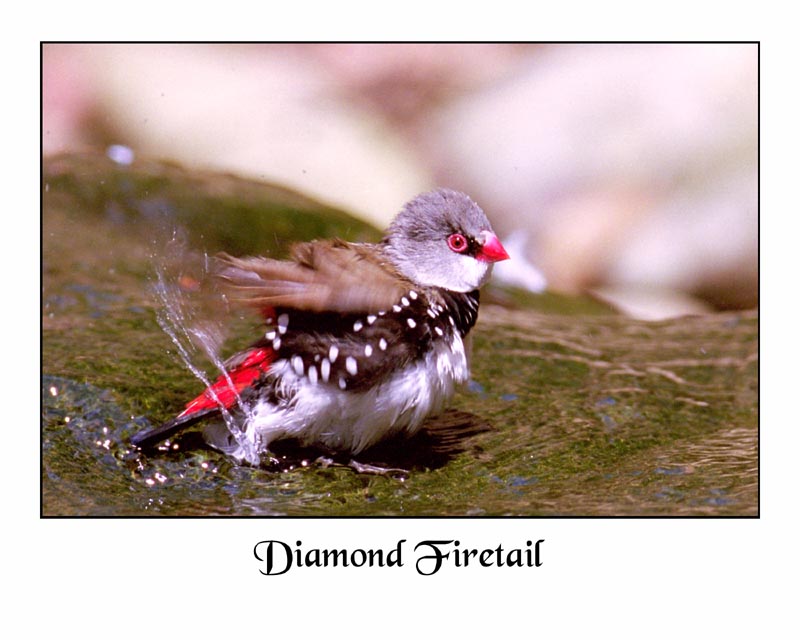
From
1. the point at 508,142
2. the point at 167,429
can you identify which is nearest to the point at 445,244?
the point at 167,429

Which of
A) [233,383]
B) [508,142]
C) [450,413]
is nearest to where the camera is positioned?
[233,383]

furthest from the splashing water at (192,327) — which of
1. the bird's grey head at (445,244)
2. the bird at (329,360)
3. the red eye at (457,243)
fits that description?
the red eye at (457,243)

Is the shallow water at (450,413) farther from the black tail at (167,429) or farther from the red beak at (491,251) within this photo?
the red beak at (491,251)

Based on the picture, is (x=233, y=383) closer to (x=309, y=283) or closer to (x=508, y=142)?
(x=309, y=283)

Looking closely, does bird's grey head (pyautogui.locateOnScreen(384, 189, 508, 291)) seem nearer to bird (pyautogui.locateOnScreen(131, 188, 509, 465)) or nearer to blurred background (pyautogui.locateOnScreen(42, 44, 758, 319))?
bird (pyautogui.locateOnScreen(131, 188, 509, 465))

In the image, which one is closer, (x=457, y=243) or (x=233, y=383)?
(x=233, y=383)

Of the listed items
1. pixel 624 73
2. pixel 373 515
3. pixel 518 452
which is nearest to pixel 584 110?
pixel 624 73
